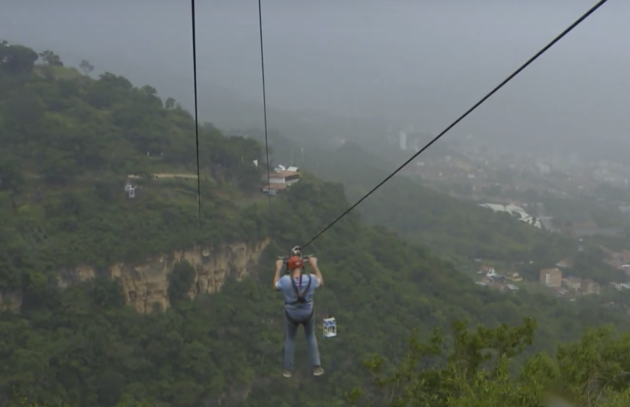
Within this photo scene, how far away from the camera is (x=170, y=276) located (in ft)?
60.3

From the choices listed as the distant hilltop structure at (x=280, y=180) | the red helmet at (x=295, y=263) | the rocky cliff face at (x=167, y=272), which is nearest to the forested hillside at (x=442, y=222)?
the distant hilltop structure at (x=280, y=180)

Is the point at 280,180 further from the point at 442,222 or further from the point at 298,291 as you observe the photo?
the point at 298,291

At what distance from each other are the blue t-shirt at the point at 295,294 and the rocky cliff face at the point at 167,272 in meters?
13.5

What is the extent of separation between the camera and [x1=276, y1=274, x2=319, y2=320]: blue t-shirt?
→ 4.43 metres

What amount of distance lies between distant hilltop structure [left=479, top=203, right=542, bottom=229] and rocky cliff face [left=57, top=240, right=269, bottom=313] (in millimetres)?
20603

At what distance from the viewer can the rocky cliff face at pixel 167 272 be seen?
17.4 meters

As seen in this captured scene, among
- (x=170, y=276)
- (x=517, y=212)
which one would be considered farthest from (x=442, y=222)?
(x=170, y=276)

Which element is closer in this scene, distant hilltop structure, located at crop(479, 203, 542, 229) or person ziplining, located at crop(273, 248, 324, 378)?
person ziplining, located at crop(273, 248, 324, 378)

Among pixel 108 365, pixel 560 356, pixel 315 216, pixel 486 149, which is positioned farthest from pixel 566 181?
pixel 560 356

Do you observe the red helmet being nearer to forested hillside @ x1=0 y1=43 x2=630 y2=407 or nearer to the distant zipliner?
the distant zipliner

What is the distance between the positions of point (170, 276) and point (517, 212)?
25.8 m

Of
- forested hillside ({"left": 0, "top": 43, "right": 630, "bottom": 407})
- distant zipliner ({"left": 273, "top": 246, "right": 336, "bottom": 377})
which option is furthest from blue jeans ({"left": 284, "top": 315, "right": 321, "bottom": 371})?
forested hillside ({"left": 0, "top": 43, "right": 630, "bottom": 407})

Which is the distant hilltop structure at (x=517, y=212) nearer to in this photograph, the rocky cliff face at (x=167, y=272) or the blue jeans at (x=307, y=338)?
A: the rocky cliff face at (x=167, y=272)

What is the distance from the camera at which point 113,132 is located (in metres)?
25.0
